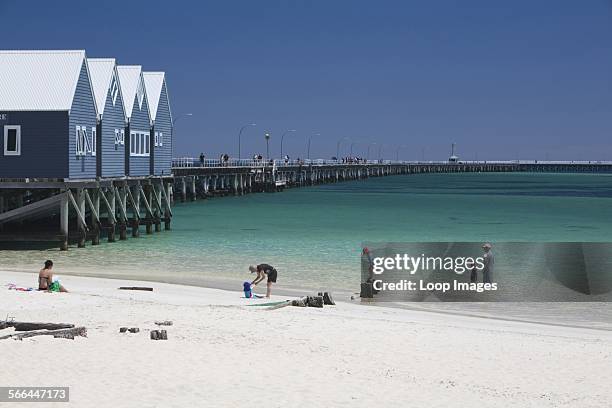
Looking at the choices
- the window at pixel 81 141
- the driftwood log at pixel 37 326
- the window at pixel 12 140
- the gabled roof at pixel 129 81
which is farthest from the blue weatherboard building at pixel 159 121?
the driftwood log at pixel 37 326

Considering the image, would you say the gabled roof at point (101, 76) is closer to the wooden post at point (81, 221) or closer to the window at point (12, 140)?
the wooden post at point (81, 221)

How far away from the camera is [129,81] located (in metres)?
44.1

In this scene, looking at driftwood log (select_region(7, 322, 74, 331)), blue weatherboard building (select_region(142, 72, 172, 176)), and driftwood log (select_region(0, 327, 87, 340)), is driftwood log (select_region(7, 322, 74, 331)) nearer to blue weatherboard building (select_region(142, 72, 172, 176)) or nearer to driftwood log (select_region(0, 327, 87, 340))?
driftwood log (select_region(0, 327, 87, 340))

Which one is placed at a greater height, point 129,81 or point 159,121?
point 129,81

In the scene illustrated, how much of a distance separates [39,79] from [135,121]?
8584mm

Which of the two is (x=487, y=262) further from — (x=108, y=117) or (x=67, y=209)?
(x=108, y=117)

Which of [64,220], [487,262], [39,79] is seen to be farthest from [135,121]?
[487,262]

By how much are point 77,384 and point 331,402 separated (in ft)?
10.5

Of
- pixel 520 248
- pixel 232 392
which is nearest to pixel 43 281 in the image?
pixel 232 392

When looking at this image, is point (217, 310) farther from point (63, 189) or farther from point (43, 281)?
point (63, 189)

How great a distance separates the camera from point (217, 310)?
1825 cm

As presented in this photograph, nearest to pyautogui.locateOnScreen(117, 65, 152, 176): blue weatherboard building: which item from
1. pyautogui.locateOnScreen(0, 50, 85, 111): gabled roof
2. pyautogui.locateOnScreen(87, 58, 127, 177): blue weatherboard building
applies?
pyautogui.locateOnScreen(87, 58, 127, 177): blue weatherboard building

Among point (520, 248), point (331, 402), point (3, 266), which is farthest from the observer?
point (520, 248)

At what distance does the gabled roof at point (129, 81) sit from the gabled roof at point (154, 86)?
107 inches
